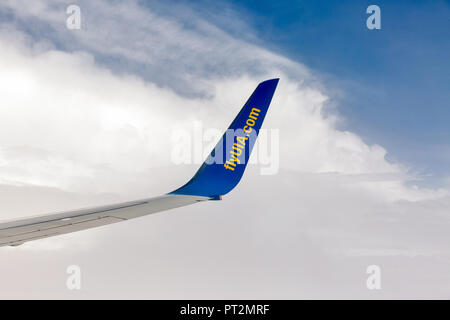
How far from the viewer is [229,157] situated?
1336 cm

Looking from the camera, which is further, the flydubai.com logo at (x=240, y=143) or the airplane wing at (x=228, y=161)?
the flydubai.com logo at (x=240, y=143)

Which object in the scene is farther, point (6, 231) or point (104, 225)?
point (104, 225)

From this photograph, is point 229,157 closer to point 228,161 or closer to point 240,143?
point 228,161

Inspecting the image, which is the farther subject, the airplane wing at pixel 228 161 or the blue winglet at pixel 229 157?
the blue winglet at pixel 229 157

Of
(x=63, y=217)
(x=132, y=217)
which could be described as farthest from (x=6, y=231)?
(x=132, y=217)

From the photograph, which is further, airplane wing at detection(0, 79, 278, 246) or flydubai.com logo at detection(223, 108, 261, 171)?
flydubai.com logo at detection(223, 108, 261, 171)

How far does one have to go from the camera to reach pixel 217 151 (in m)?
13.2

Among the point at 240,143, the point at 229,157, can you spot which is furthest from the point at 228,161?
the point at 240,143

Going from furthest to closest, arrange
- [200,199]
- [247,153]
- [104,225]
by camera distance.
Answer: [247,153], [200,199], [104,225]

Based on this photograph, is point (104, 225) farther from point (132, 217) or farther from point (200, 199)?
point (200, 199)

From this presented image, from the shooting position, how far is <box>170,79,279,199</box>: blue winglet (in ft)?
43.2

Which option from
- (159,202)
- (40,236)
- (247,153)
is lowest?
(40,236)

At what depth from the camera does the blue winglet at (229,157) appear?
1317 centimetres

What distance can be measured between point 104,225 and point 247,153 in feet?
18.3
